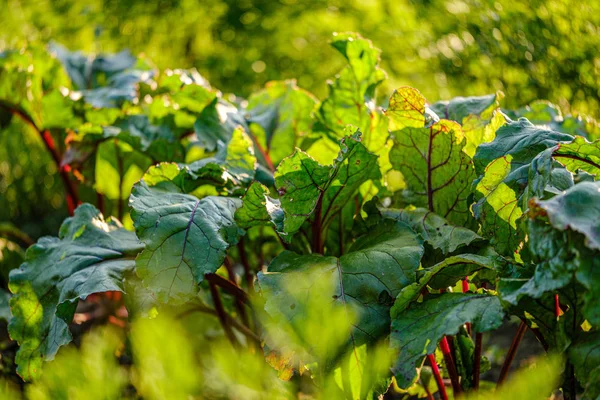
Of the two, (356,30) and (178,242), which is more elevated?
(178,242)

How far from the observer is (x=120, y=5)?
411 cm

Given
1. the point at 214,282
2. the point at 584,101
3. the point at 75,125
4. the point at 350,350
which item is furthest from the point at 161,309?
the point at 584,101

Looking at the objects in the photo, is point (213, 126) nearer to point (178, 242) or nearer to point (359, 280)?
point (178, 242)

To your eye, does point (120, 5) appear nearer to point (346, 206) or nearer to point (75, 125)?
point (75, 125)

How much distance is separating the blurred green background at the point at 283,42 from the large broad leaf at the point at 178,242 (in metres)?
1.94

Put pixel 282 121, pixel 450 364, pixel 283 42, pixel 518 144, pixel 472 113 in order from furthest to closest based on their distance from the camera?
1. pixel 283 42
2. pixel 282 121
3. pixel 472 113
4. pixel 450 364
5. pixel 518 144

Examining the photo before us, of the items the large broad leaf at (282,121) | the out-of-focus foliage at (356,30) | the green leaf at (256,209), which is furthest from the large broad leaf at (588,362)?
the out-of-focus foliage at (356,30)

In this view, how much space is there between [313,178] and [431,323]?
38 cm

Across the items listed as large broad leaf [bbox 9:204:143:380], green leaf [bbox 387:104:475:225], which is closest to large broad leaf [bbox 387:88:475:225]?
green leaf [bbox 387:104:475:225]

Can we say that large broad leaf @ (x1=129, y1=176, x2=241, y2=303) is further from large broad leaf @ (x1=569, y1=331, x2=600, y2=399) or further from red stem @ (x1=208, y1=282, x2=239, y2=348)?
large broad leaf @ (x1=569, y1=331, x2=600, y2=399)

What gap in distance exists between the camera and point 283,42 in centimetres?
445

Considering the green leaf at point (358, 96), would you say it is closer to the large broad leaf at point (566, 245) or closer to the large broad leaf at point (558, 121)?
the large broad leaf at point (558, 121)

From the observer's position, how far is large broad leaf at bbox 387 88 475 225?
1416 millimetres

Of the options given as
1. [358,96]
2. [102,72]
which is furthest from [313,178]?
[102,72]
